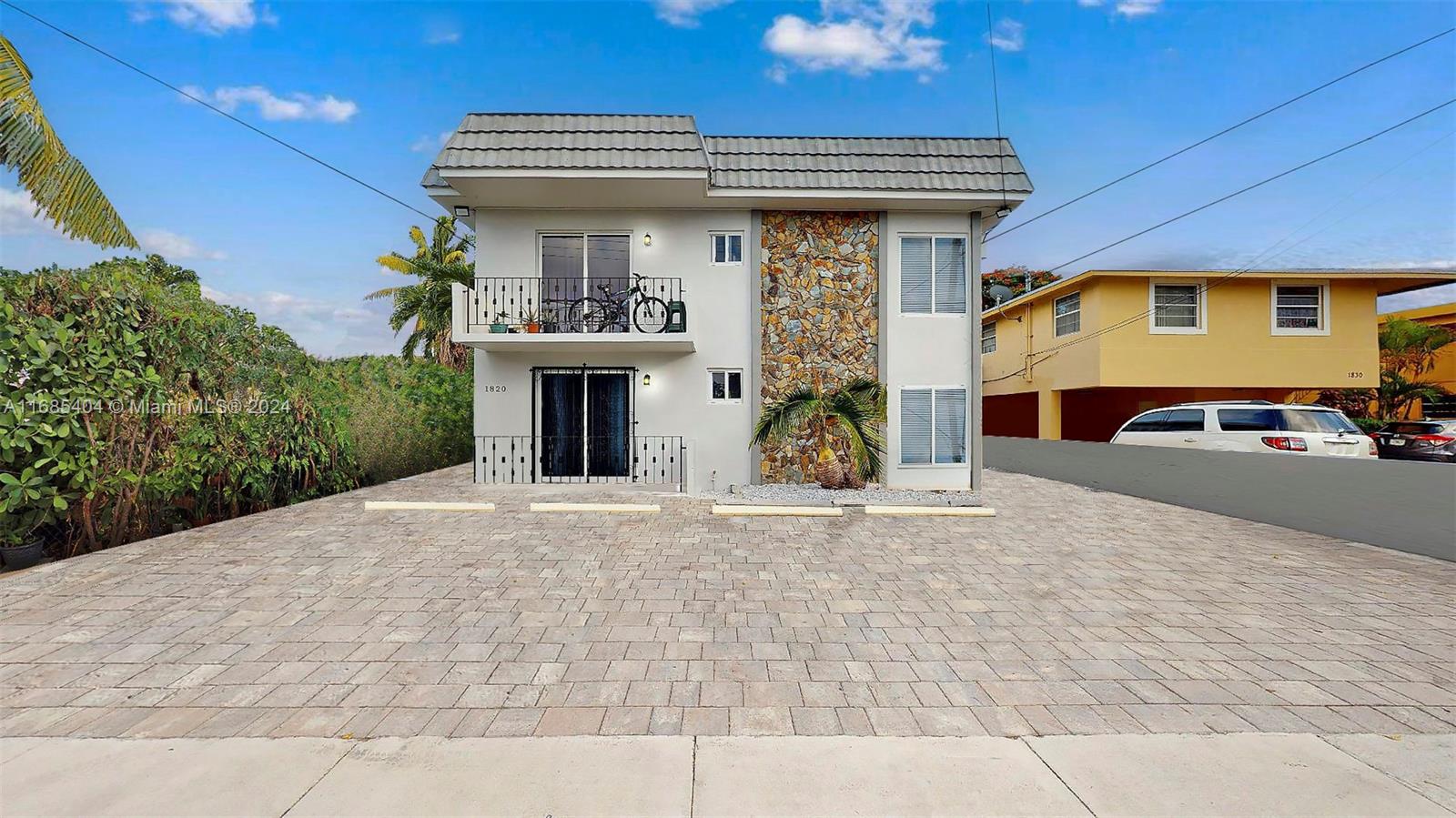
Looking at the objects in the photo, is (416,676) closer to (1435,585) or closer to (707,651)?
(707,651)

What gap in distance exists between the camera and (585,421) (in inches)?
450

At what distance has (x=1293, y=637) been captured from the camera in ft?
14.4

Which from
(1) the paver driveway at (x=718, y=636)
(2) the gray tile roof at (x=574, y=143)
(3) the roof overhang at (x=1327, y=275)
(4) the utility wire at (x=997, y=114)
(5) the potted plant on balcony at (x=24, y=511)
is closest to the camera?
(1) the paver driveway at (x=718, y=636)

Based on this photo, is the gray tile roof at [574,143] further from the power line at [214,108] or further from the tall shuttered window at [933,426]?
the tall shuttered window at [933,426]

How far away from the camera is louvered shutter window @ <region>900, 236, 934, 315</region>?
37.6ft

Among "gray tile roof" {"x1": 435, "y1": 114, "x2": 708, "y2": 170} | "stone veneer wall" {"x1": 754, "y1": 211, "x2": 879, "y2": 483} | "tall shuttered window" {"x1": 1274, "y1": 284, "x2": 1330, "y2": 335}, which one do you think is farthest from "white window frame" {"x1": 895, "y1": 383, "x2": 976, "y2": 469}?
"tall shuttered window" {"x1": 1274, "y1": 284, "x2": 1330, "y2": 335}

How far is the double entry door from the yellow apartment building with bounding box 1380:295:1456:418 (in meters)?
18.4

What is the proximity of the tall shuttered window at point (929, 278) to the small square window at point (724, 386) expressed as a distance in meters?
3.50

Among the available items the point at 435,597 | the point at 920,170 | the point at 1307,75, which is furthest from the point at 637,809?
the point at 1307,75

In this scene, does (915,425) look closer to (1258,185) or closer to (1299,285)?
(1258,185)

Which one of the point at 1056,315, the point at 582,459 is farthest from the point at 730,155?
the point at 1056,315

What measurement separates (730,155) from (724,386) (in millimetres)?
4324

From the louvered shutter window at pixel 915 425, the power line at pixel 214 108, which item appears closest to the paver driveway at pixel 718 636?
the louvered shutter window at pixel 915 425

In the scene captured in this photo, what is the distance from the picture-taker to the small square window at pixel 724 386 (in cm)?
1134
